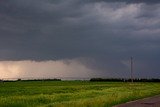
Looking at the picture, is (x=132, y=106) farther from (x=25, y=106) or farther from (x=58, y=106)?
(x=25, y=106)

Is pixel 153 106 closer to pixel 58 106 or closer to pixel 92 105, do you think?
pixel 92 105

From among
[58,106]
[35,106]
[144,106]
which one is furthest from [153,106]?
[35,106]

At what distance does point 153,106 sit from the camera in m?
28.5

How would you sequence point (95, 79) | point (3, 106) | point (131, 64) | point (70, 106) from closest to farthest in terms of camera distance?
1. point (70, 106)
2. point (3, 106)
3. point (131, 64)
4. point (95, 79)

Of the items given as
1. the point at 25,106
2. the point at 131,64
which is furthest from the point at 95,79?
the point at 25,106

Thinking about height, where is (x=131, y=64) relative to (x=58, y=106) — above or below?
above

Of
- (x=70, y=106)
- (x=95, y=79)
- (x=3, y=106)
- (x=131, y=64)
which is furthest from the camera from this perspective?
(x=95, y=79)

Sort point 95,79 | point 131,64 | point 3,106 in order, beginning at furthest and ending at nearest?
point 95,79, point 131,64, point 3,106

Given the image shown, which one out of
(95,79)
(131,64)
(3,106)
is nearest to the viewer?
(3,106)

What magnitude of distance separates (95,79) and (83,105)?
6166 inches

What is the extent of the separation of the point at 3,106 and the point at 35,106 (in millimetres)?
2361

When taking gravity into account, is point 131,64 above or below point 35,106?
above

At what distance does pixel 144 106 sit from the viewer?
28734 mm

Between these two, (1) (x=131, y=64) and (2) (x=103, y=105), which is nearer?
(2) (x=103, y=105)
